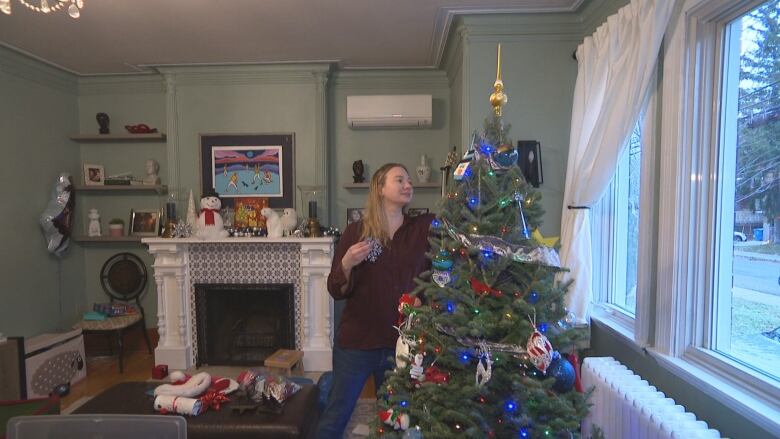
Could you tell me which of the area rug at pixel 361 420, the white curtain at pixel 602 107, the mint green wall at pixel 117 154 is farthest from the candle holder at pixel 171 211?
the white curtain at pixel 602 107

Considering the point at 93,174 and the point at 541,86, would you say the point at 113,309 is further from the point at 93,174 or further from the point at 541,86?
the point at 541,86

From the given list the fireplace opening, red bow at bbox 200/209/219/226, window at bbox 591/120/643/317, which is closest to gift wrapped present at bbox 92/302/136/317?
the fireplace opening

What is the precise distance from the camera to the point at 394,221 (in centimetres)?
157

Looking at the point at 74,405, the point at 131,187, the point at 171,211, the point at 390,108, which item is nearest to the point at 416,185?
the point at 390,108

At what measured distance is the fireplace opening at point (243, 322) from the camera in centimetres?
308

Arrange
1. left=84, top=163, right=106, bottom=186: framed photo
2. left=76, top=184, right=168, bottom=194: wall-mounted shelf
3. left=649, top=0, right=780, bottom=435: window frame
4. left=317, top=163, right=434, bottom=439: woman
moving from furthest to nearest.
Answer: left=84, top=163, right=106, bottom=186: framed photo → left=76, top=184, right=168, bottom=194: wall-mounted shelf → left=317, top=163, right=434, bottom=439: woman → left=649, top=0, right=780, bottom=435: window frame

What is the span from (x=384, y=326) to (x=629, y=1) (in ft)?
6.13

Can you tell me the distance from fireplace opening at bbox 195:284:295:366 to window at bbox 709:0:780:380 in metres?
2.68

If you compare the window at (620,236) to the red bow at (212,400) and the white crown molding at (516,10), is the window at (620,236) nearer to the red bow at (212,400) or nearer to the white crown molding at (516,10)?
the white crown molding at (516,10)

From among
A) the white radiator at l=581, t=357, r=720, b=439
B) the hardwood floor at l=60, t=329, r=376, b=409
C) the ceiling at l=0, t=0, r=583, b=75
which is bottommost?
the hardwood floor at l=60, t=329, r=376, b=409

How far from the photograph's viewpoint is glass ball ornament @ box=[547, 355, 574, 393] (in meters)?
1.13

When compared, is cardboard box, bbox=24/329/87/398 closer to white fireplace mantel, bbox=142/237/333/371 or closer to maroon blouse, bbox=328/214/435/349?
white fireplace mantel, bbox=142/237/333/371

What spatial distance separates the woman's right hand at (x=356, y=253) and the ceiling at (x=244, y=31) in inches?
59.6

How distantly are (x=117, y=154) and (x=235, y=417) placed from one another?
9.36 feet
